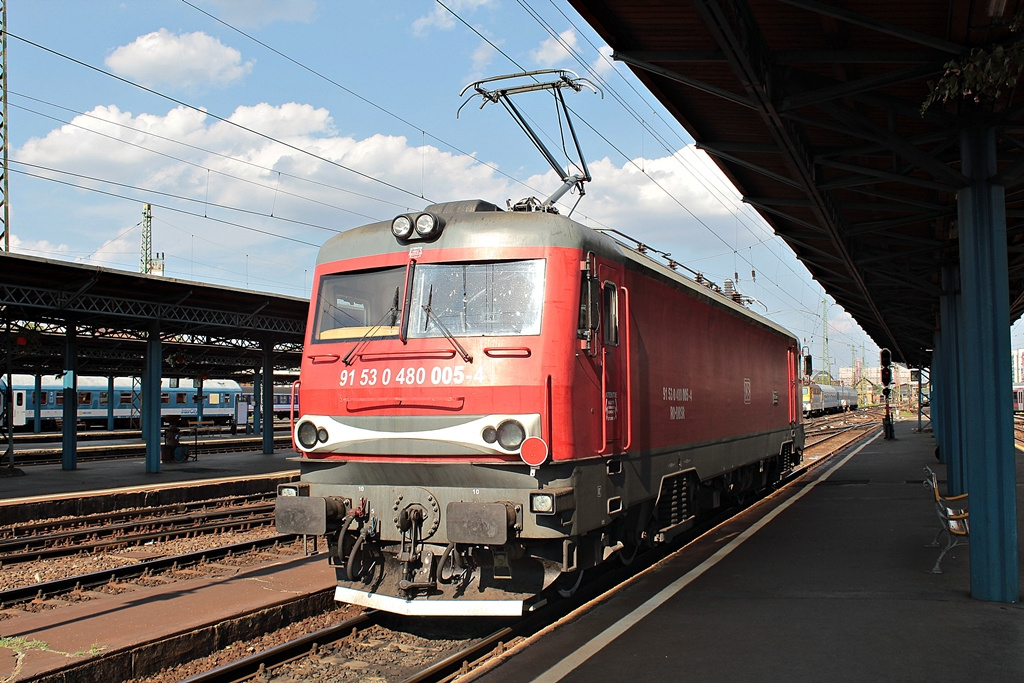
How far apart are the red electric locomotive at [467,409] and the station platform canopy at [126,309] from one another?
41.7 feet

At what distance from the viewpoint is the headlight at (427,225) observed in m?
6.85

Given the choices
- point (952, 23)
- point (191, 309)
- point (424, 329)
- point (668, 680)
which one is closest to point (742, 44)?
A: point (952, 23)

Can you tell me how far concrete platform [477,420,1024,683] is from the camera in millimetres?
5348

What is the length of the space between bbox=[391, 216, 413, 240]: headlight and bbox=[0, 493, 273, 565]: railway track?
7.78m

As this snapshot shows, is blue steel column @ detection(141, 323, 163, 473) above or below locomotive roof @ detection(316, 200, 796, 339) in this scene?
below

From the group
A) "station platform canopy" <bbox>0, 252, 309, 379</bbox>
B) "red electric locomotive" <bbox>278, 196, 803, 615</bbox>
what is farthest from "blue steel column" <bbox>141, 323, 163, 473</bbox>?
"red electric locomotive" <bbox>278, 196, 803, 615</bbox>

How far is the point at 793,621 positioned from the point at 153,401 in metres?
19.6

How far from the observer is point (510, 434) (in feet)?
20.4

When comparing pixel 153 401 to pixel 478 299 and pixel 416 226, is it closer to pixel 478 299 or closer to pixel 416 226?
pixel 416 226

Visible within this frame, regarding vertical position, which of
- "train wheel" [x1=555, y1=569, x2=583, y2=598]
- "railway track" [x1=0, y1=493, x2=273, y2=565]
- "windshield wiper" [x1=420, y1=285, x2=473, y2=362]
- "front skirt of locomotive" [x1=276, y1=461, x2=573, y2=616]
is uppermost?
"windshield wiper" [x1=420, y1=285, x2=473, y2=362]

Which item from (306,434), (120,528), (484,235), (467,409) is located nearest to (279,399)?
(120,528)

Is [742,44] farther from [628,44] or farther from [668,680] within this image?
[668,680]

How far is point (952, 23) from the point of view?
→ 19.2ft

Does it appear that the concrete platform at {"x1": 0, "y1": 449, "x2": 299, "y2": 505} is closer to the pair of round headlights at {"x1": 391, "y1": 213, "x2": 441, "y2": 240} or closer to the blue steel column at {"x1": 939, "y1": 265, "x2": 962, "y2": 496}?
the pair of round headlights at {"x1": 391, "y1": 213, "x2": 441, "y2": 240}
